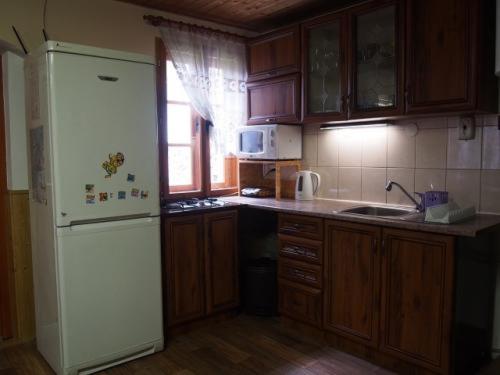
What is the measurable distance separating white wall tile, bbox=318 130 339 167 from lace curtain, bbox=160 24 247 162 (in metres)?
0.72

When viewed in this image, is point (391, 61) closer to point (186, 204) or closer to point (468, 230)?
point (468, 230)

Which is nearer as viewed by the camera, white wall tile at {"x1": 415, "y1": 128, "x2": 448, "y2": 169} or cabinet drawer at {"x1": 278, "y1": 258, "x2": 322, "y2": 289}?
white wall tile at {"x1": 415, "y1": 128, "x2": 448, "y2": 169}

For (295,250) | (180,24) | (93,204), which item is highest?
(180,24)

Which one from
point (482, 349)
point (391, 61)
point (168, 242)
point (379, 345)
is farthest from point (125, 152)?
point (482, 349)

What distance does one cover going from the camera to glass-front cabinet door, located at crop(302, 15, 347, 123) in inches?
113

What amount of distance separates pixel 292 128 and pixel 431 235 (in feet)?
5.25

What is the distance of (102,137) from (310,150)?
1.79m

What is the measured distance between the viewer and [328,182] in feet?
11.1

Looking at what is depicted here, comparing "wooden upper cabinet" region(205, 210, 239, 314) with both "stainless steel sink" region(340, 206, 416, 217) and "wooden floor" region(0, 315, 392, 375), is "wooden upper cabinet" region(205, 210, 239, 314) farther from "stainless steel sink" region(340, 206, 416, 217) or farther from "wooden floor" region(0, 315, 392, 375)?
"stainless steel sink" region(340, 206, 416, 217)

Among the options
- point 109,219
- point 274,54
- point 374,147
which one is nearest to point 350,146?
point 374,147

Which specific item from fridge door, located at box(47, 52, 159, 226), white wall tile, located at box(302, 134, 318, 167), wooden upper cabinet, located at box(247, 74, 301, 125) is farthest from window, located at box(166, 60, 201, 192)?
white wall tile, located at box(302, 134, 318, 167)

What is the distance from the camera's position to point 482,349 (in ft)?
8.01

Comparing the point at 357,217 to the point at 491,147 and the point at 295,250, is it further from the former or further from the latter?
the point at 491,147

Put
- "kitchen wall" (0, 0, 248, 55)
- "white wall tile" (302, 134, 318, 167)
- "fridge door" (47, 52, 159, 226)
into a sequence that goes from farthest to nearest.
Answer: "white wall tile" (302, 134, 318, 167)
"kitchen wall" (0, 0, 248, 55)
"fridge door" (47, 52, 159, 226)
